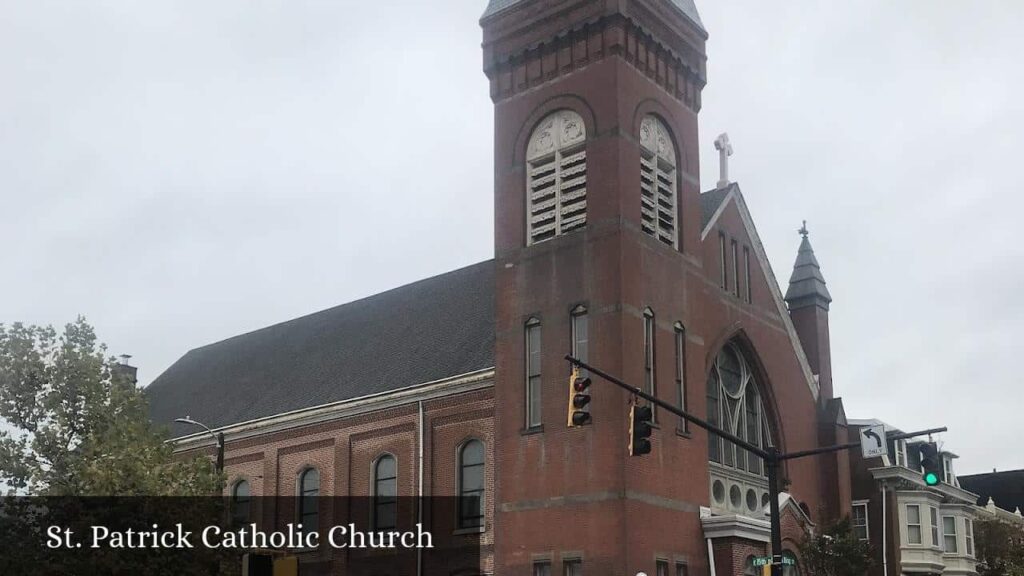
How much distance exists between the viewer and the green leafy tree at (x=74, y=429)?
1405 inches

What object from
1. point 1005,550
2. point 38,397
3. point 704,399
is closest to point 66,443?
point 38,397

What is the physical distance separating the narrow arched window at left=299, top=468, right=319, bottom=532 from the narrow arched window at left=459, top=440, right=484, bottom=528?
8072 millimetres

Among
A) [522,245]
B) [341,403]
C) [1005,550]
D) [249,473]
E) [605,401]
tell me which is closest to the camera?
[605,401]

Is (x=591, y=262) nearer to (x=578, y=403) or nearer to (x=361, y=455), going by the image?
(x=361, y=455)

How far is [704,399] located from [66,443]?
1902 centimetres

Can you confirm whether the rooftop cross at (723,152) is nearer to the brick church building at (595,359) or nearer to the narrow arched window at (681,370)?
the brick church building at (595,359)

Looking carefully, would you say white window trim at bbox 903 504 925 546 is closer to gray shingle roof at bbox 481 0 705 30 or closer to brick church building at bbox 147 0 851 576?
brick church building at bbox 147 0 851 576

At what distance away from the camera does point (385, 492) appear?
145 feet

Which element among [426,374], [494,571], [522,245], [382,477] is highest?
[522,245]

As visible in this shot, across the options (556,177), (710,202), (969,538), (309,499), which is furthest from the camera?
(969,538)

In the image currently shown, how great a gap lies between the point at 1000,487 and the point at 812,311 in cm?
5372

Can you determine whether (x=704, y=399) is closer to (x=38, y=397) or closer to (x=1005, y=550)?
(x=38, y=397)

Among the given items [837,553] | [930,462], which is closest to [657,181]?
[837,553]

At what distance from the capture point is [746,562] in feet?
122
